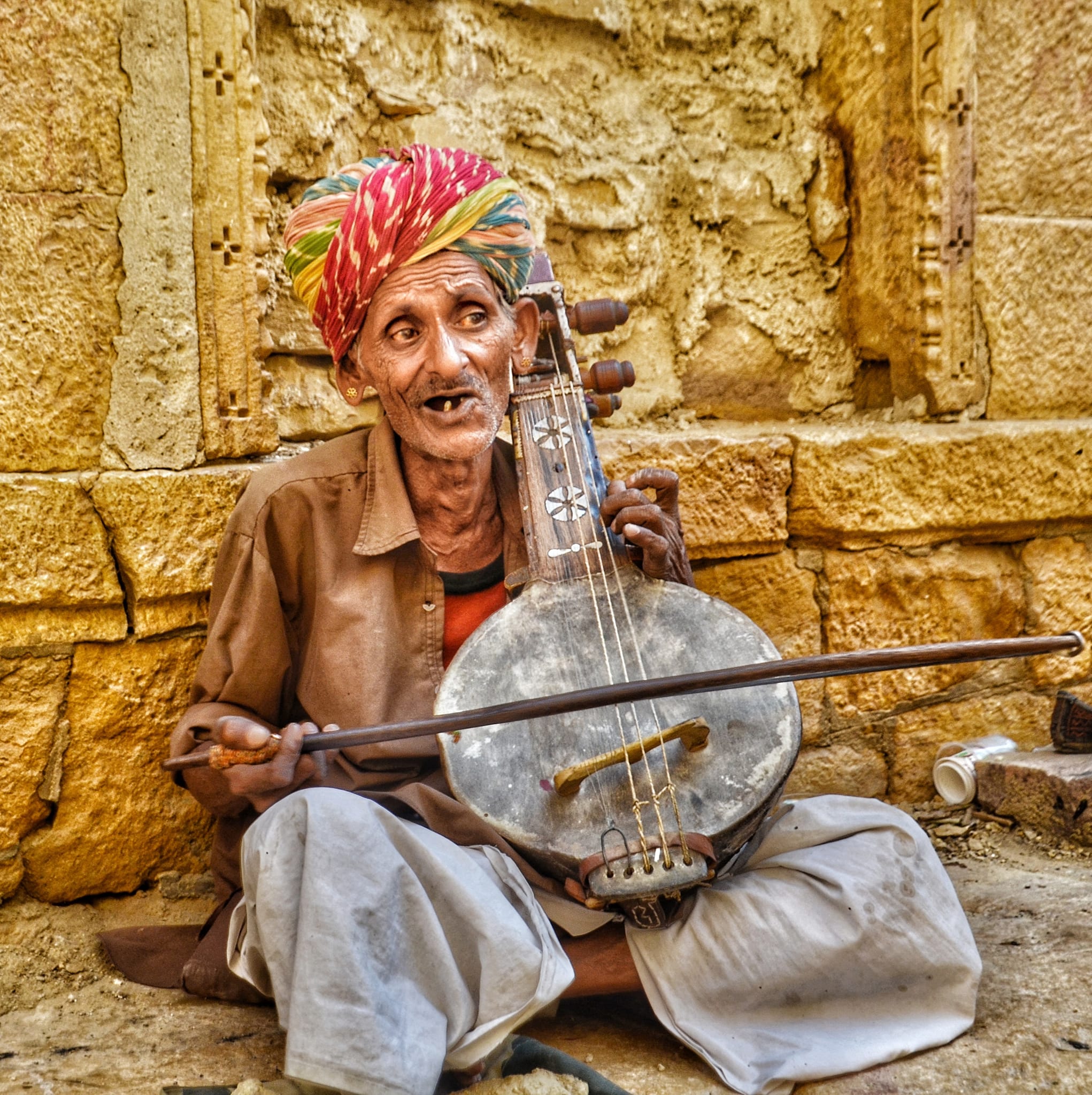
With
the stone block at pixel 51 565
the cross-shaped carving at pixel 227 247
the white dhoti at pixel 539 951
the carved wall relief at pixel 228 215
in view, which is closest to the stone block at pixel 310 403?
the carved wall relief at pixel 228 215

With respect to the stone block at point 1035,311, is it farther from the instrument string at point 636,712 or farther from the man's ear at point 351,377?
the man's ear at point 351,377

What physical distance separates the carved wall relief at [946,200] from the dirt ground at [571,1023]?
125 cm

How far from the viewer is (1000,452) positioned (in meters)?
2.86

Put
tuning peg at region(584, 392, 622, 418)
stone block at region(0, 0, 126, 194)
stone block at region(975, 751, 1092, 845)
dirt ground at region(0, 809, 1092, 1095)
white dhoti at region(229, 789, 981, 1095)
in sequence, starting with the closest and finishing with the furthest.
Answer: white dhoti at region(229, 789, 981, 1095) → dirt ground at region(0, 809, 1092, 1095) → stone block at region(0, 0, 126, 194) → tuning peg at region(584, 392, 622, 418) → stone block at region(975, 751, 1092, 845)

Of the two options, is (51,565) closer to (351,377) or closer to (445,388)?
(351,377)

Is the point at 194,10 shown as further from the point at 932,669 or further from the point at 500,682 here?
the point at 932,669

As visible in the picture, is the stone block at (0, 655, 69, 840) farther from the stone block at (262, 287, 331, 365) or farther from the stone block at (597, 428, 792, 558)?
the stone block at (597, 428, 792, 558)

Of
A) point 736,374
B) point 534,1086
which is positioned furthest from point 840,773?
point 534,1086

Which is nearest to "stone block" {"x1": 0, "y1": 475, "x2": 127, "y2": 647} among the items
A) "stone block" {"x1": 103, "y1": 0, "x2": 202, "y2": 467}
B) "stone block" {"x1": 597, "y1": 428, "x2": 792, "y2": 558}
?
"stone block" {"x1": 103, "y1": 0, "x2": 202, "y2": 467}

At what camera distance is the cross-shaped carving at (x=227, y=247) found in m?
2.35

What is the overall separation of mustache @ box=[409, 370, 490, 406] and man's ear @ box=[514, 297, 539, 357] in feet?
0.61

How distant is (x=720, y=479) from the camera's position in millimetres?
2746

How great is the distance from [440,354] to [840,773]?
5.16 ft

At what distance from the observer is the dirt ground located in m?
1.69
